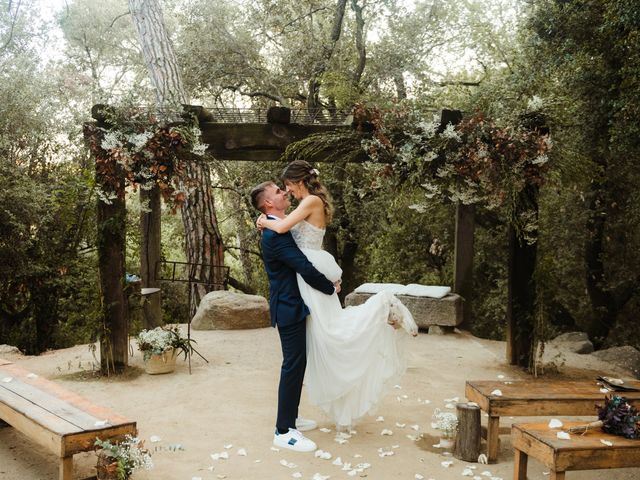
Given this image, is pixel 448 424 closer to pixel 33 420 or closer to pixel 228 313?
pixel 33 420

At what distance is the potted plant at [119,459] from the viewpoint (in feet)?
11.4

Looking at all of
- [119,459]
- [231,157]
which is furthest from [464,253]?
[119,459]

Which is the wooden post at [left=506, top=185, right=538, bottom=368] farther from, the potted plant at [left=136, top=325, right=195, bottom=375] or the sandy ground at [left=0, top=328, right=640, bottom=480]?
the potted plant at [left=136, top=325, right=195, bottom=375]

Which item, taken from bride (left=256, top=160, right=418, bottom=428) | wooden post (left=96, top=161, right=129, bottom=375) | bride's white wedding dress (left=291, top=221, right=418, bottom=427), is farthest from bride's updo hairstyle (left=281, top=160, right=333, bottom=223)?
wooden post (left=96, top=161, right=129, bottom=375)

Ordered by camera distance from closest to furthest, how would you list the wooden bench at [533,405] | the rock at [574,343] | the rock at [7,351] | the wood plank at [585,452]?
the wood plank at [585,452] < the wooden bench at [533,405] < the rock at [7,351] < the rock at [574,343]

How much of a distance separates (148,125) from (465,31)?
9.59 meters

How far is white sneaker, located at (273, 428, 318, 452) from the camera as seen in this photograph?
4.37 meters

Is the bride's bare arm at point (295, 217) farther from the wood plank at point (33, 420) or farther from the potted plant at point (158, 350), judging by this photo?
the potted plant at point (158, 350)

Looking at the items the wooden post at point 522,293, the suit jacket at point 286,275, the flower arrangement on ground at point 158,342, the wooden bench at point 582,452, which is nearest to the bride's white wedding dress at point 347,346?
the suit jacket at point 286,275

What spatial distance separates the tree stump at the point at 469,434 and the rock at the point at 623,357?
4.77m

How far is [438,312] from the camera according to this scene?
9.73 m

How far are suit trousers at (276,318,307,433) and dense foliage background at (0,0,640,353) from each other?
12.2ft

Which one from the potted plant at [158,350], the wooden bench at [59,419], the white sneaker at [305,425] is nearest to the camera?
the wooden bench at [59,419]

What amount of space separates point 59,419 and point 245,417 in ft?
6.37
